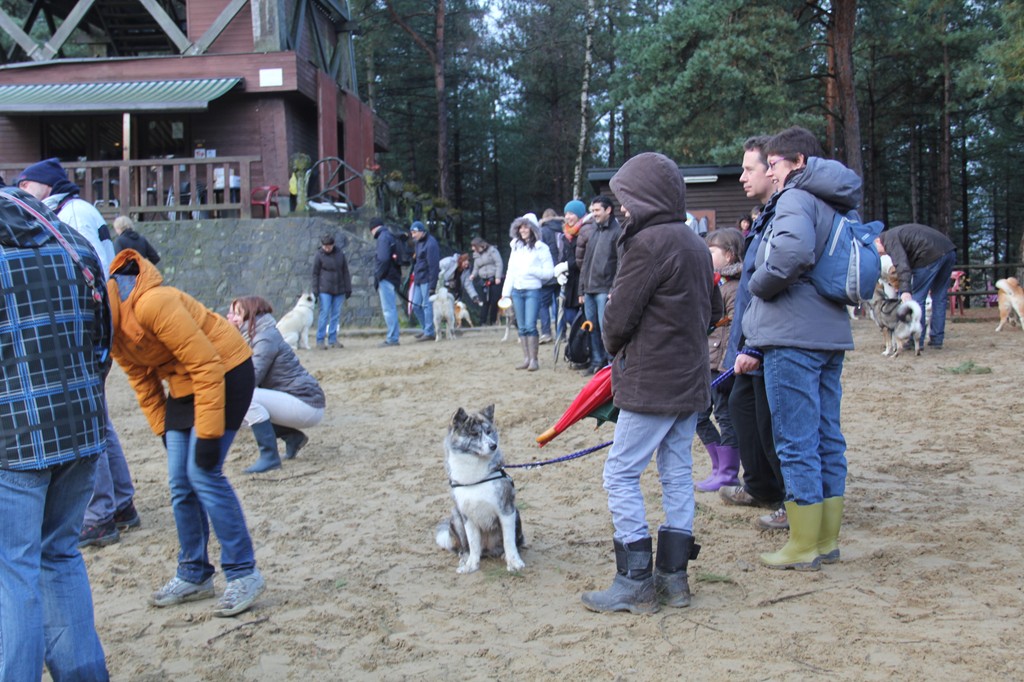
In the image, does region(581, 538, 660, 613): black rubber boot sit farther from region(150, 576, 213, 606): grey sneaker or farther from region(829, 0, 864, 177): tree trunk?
region(829, 0, 864, 177): tree trunk

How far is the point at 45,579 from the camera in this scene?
118 inches

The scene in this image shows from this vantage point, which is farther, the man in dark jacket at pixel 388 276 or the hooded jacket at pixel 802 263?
the man in dark jacket at pixel 388 276

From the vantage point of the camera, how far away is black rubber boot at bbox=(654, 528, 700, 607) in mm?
4156

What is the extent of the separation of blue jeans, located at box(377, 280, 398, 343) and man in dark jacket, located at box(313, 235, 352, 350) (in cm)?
62

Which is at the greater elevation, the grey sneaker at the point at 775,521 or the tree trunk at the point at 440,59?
the tree trunk at the point at 440,59

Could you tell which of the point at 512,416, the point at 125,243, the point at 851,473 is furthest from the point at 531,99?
the point at 851,473

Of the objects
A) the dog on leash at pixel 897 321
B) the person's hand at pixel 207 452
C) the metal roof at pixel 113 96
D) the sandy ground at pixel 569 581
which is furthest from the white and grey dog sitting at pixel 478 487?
the metal roof at pixel 113 96

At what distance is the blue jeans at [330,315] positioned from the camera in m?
15.0

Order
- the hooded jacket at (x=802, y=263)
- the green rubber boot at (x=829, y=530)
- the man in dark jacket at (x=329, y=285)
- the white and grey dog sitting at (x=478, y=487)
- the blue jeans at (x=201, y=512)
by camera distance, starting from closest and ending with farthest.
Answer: the blue jeans at (x=201, y=512) < the hooded jacket at (x=802, y=263) < the green rubber boot at (x=829, y=530) < the white and grey dog sitting at (x=478, y=487) < the man in dark jacket at (x=329, y=285)

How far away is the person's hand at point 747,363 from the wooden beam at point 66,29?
21020mm

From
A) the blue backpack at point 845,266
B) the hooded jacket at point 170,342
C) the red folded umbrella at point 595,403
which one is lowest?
the red folded umbrella at point 595,403

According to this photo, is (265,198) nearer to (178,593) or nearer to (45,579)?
(178,593)

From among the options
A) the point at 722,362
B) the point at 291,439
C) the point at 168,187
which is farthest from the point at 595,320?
the point at 168,187

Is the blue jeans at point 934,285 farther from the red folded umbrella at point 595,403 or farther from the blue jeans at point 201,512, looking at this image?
the blue jeans at point 201,512
